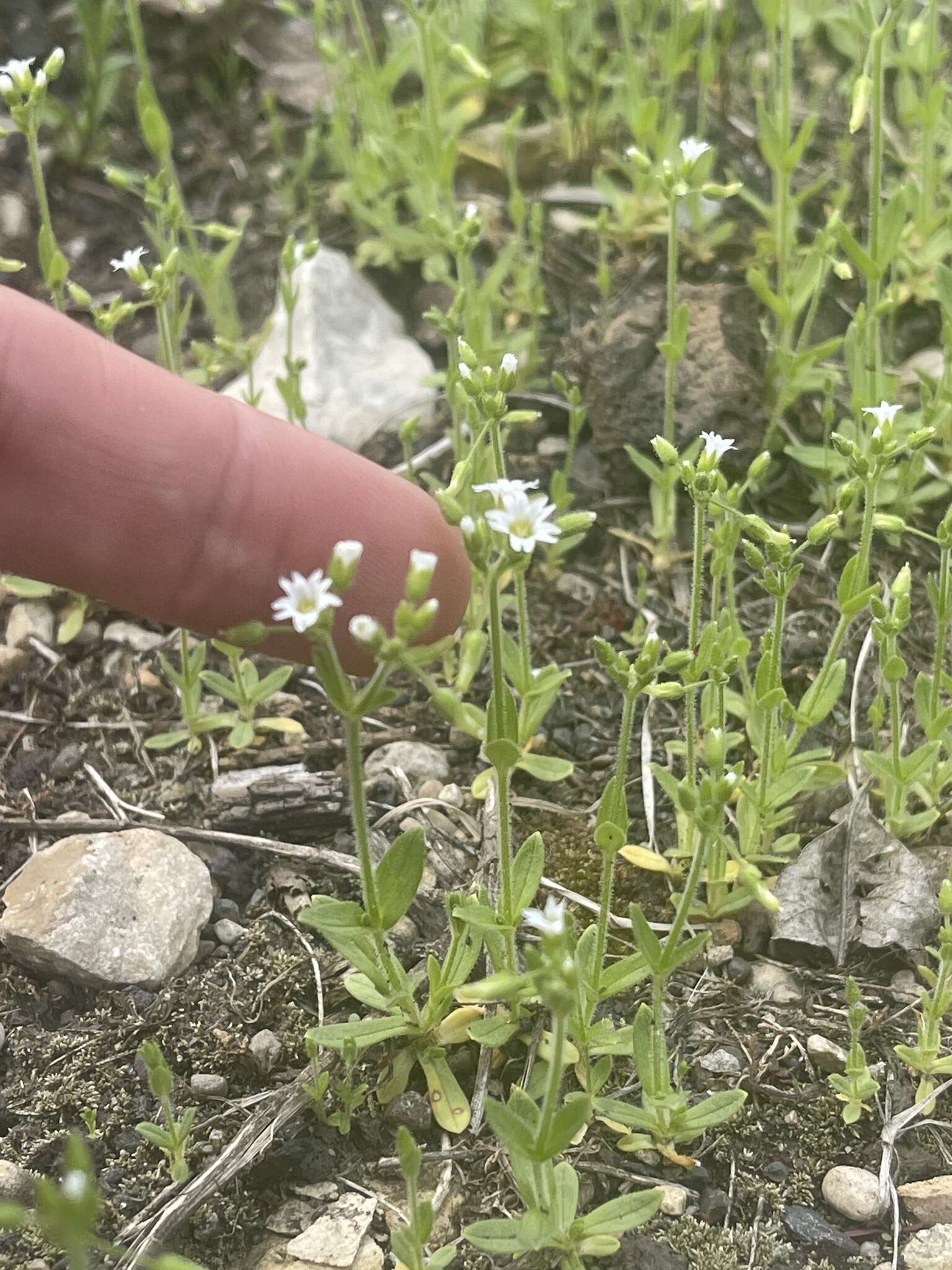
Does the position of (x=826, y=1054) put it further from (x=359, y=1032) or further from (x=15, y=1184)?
(x=15, y=1184)

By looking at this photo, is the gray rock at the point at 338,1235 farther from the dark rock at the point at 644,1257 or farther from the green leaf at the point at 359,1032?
the dark rock at the point at 644,1257

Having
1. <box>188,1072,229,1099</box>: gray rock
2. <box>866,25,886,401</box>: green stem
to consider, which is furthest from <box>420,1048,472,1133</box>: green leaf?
<box>866,25,886,401</box>: green stem

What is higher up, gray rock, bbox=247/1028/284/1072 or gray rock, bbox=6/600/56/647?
gray rock, bbox=6/600/56/647

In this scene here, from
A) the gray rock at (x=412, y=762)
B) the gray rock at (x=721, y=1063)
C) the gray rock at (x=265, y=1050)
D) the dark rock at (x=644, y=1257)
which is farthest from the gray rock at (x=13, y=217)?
the dark rock at (x=644, y=1257)

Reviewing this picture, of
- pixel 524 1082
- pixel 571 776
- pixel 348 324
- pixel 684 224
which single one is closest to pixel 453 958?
pixel 524 1082

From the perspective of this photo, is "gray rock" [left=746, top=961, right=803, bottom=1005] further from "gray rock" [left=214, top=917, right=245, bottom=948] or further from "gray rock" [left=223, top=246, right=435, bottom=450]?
"gray rock" [left=223, top=246, right=435, bottom=450]

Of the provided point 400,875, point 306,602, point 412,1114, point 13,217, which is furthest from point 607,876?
point 13,217

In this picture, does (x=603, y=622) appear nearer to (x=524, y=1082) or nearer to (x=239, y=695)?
(x=239, y=695)
